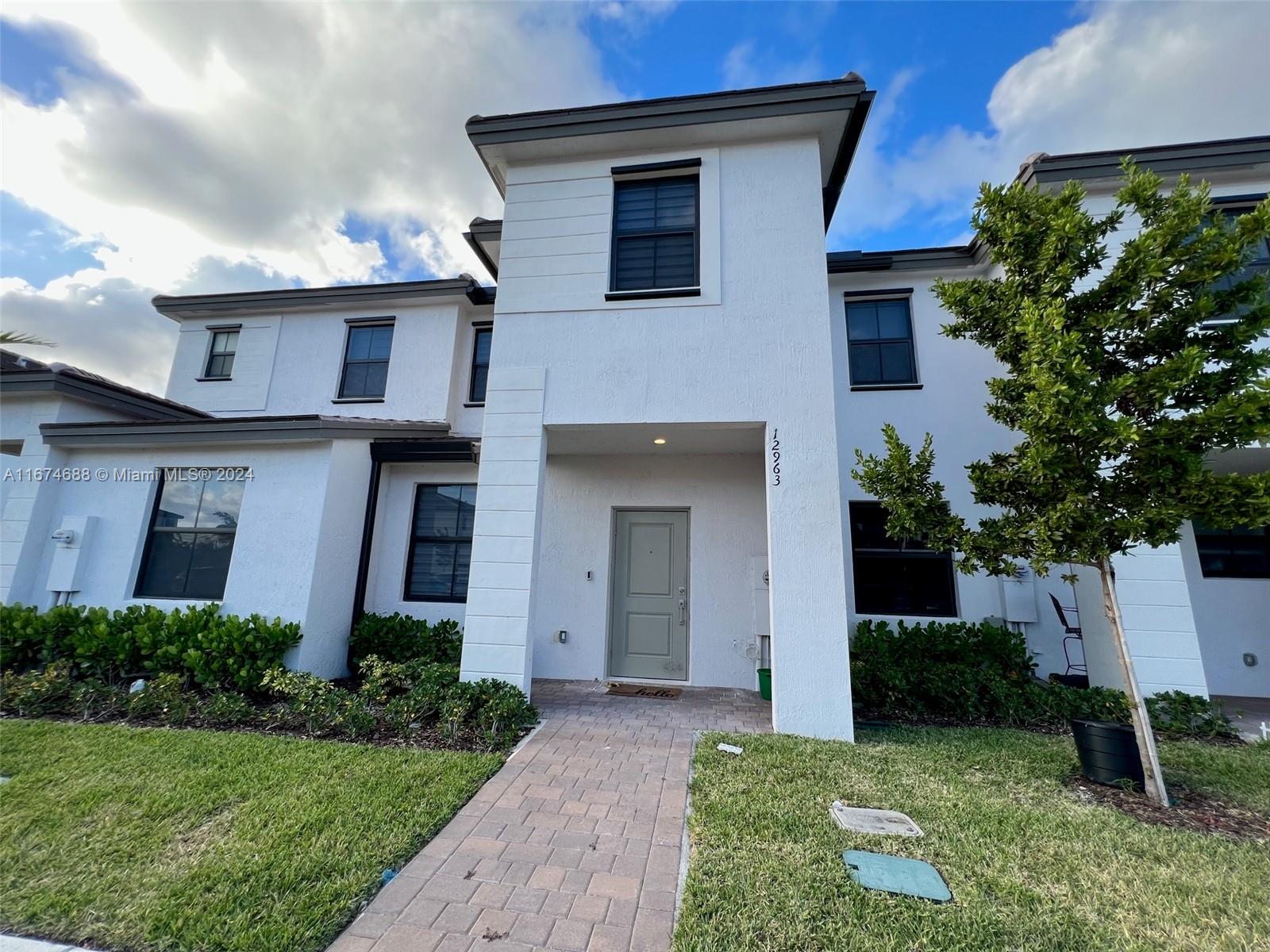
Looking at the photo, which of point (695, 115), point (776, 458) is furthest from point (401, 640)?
point (695, 115)

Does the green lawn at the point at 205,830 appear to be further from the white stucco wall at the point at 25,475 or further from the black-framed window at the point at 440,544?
the white stucco wall at the point at 25,475

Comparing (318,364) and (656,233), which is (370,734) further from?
(318,364)

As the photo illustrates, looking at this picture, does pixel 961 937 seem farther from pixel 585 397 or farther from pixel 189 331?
pixel 189 331

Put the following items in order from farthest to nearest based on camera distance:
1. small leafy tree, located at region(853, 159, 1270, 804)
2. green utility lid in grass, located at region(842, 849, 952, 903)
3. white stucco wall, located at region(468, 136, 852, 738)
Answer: white stucco wall, located at region(468, 136, 852, 738) → small leafy tree, located at region(853, 159, 1270, 804) → green utility lid in grass, located at region(842, 849, 952, 903)

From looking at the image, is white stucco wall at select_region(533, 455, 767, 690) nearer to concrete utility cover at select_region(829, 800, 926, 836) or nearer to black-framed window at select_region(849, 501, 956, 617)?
black-framed window at select_region(849, 501, 956, 617)

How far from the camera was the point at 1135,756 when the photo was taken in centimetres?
372

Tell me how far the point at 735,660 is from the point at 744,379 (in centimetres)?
375

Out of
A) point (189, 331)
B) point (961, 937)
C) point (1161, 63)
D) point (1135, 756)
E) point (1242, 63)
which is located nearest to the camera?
point (961, 937)

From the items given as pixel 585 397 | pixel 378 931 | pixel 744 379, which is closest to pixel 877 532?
pixel 744 379

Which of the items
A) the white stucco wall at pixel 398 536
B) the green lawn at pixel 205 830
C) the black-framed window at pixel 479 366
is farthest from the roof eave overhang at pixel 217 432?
the green lawn at pixel 205 830

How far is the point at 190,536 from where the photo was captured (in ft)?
22.2

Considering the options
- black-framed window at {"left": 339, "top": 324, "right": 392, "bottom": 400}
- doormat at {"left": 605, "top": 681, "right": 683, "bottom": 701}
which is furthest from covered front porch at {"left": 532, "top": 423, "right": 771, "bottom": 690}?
black-framed window at {"left": 339, "top": 324, "right": 392, "bottom": 400}

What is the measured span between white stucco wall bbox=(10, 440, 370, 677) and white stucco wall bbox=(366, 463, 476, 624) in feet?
1.26

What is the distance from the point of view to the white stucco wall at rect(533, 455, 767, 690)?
658cm
